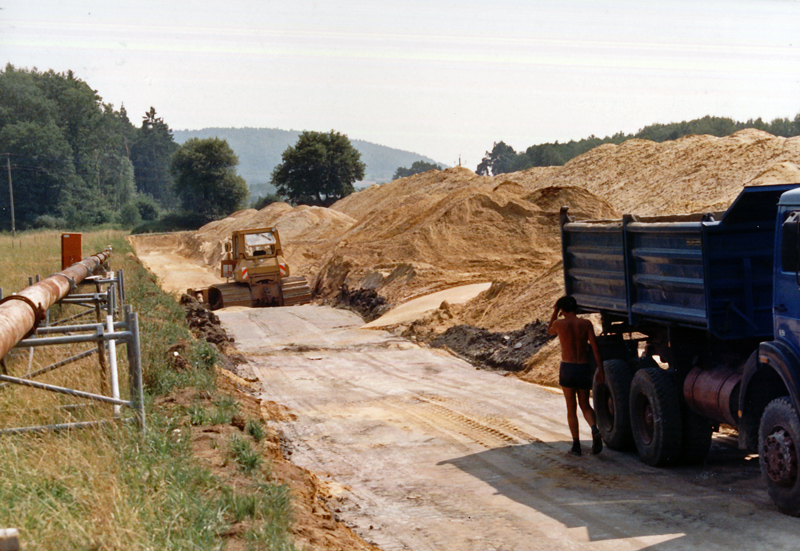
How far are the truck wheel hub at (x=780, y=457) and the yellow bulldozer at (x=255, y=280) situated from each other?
2506 centimetres

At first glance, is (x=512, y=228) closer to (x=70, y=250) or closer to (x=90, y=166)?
(x=70, y=250)

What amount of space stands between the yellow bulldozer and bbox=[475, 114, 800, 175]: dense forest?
51122 millimetres

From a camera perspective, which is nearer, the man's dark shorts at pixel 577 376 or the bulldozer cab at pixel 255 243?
A: the man's dark shorts at pixel 577 376

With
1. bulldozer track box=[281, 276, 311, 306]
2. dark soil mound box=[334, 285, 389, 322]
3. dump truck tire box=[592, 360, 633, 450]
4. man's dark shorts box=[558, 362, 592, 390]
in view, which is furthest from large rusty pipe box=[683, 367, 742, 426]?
bulldozer track box=[281, 276, 311, 306]

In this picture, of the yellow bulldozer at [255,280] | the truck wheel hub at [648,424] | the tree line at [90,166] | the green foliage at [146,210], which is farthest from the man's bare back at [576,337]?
the green foliage at [146,210]

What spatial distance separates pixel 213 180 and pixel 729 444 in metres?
91.9

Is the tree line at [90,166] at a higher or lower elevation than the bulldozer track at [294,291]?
higher

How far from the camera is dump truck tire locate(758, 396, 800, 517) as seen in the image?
6715mm

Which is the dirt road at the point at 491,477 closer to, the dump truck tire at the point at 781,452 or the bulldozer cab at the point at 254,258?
the dump truck tire at the point at 781,452

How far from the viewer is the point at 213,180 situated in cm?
9706

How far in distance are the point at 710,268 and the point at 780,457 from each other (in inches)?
74.0

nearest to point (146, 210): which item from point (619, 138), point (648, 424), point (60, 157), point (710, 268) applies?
point (60, 157)

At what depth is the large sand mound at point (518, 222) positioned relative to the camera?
24359 mm

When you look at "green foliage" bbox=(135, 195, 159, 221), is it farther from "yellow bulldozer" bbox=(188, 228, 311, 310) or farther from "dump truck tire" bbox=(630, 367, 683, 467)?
"dump truck tire" bbox=(630, 367, 683, 467)
